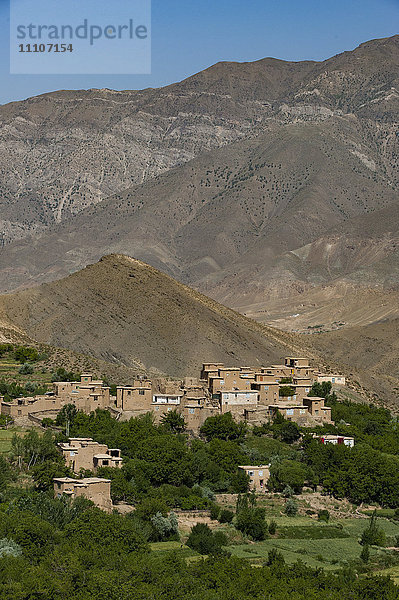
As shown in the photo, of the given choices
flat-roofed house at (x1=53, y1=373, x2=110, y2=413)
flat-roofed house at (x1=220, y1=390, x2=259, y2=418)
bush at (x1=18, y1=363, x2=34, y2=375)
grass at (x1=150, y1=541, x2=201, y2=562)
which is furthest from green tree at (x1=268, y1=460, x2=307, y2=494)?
bush at (x1=18, y1=363, x2=34, y2=375)

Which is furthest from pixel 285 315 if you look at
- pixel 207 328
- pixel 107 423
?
pixel 107 423

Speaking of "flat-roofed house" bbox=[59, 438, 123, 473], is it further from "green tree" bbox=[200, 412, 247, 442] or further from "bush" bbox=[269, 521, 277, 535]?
"green tree" bbox=[200, 412, 247, 442]

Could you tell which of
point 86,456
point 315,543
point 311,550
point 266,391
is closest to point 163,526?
point 311,550

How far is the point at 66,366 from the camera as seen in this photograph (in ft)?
230

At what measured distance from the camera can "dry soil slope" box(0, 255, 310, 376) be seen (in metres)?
85.4

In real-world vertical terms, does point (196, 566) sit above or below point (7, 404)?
below

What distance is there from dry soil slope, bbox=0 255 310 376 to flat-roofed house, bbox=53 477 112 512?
39.3 m

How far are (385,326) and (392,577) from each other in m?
93.1

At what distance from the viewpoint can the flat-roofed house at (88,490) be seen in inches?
1624

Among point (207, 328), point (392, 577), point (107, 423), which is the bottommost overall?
point (392, 577)

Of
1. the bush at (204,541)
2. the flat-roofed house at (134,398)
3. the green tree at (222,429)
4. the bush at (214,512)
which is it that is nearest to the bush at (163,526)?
the bush at (204,541)

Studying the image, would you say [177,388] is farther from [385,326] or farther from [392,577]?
[385,326]

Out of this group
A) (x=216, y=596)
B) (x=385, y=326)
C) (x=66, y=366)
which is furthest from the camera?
(x=385, y=326)

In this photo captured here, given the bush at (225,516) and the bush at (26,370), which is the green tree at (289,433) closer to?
the bush at (225,516)
